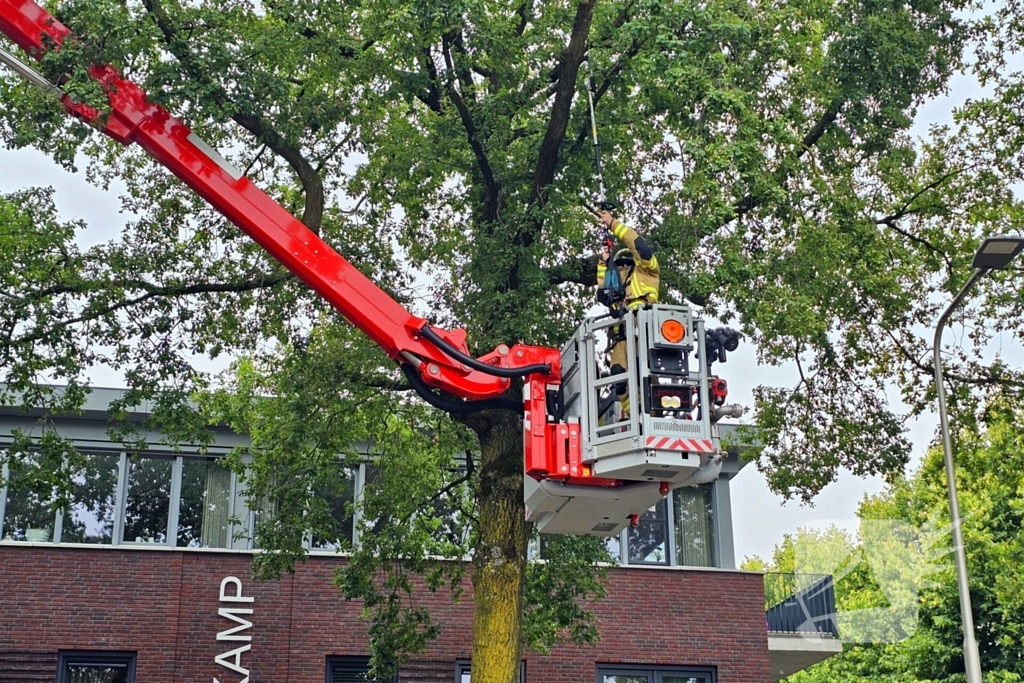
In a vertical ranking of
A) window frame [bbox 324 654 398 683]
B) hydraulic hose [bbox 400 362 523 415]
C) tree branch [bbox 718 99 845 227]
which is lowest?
window frame [bbox 324 654 398 683]

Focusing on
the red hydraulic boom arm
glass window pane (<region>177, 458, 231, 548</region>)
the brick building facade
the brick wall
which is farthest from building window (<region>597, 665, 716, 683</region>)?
the red hydraulic boom arm

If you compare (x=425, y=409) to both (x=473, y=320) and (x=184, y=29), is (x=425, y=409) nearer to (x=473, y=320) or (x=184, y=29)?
(x=473, y=320)

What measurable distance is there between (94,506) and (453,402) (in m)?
12.3

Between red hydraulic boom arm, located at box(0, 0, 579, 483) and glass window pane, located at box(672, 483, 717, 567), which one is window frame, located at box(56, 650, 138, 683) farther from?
red hydraulic boom arm, located at box(0, 0, 579, 483)

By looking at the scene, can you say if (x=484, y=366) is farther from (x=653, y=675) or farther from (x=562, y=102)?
(x=653, y=675)

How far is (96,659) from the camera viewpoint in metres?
21.7

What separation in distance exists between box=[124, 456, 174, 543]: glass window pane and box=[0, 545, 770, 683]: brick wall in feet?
2.05

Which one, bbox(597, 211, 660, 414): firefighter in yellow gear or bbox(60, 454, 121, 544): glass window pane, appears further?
bbox(60, 454, 121, 544): glass window pane

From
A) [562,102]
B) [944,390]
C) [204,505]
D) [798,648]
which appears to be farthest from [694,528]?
[562,102]

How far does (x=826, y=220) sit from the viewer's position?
14.9m

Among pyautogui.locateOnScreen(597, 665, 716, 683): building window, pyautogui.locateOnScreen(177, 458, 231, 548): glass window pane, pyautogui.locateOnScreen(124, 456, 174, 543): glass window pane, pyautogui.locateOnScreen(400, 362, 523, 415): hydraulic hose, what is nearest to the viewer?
pyautogui.locateOnScreen(400, 362, 523, 415): hydraulic hose

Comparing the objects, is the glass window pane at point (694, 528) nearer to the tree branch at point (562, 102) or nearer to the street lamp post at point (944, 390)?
the street lamp post at point (944, 390)

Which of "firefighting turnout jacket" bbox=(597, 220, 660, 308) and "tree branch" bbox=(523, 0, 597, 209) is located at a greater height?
"tree branch" bbox=(523, 0, 597, 209)

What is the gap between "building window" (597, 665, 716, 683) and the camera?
23.2m
